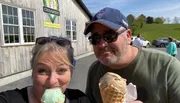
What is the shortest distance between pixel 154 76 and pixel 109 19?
71 centimetres

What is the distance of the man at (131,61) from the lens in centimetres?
204

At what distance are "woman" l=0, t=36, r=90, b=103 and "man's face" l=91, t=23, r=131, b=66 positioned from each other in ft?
1.13

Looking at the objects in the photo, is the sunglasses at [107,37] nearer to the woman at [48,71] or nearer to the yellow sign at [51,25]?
the woman at [48,71]

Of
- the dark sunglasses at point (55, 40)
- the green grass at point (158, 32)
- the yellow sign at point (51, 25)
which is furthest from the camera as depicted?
the green grass at point (158, 32)

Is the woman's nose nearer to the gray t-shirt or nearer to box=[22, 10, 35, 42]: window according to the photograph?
the gray t-shirt

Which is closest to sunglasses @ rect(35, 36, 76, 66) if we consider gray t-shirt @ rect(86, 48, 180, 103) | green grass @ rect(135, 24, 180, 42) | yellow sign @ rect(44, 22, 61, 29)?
gray t-shirt @ rect(86, 48, 180, 103)

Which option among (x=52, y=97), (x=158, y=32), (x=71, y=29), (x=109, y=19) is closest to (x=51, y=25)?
(x=71, y=29)

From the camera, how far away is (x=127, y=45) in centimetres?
221

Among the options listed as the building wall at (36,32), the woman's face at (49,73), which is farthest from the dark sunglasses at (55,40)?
the building wall at (36,32)

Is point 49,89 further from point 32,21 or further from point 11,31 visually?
point 32,21

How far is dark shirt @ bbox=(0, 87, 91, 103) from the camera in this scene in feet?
5.49

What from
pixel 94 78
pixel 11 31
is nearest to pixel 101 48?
pixel 94 78

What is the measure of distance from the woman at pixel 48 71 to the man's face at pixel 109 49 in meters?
0.34

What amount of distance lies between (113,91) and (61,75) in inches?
18.4
